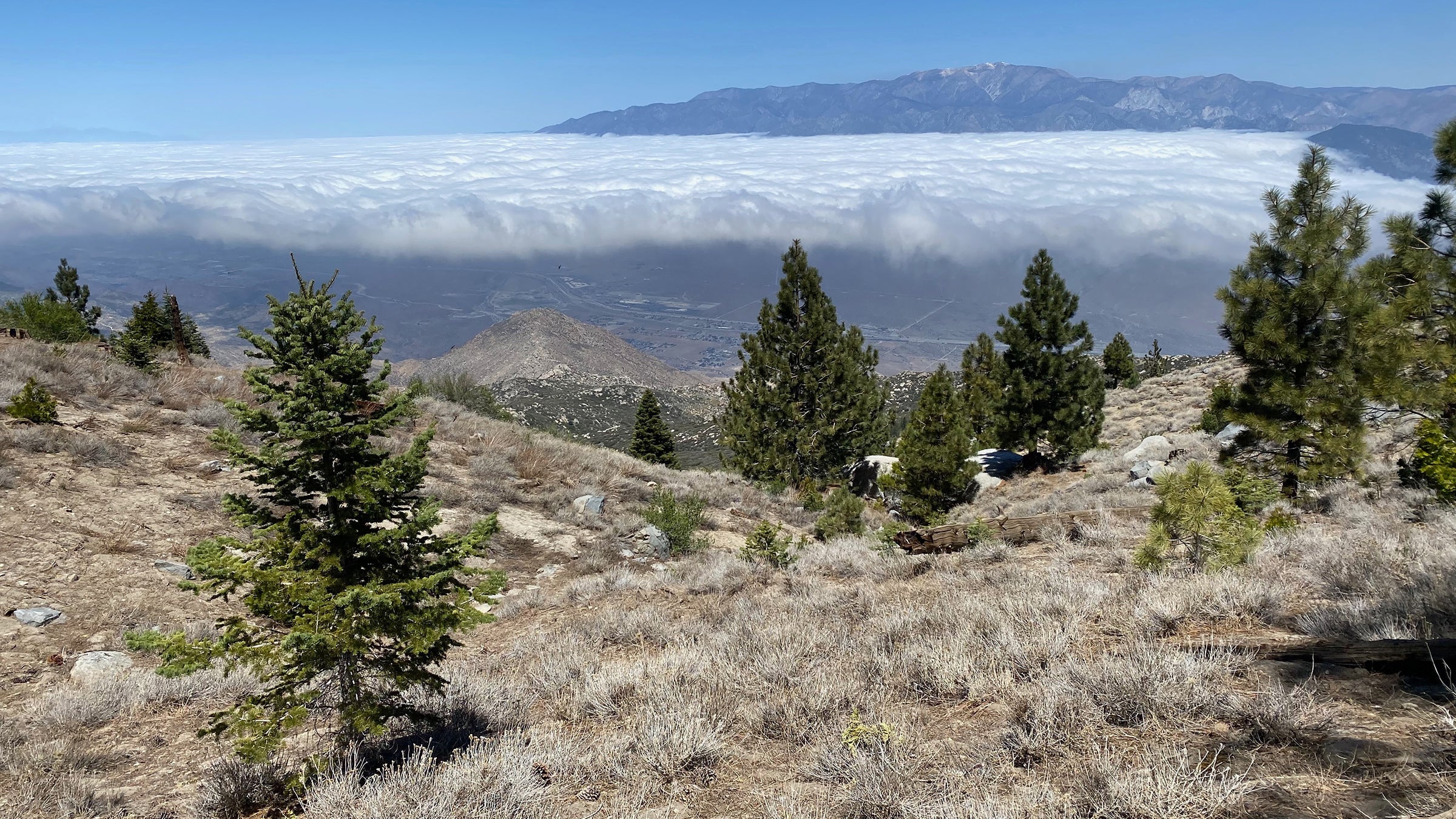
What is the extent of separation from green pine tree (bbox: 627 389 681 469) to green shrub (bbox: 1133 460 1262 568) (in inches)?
1378

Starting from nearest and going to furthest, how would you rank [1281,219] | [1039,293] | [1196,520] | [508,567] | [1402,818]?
1. [1402,818]
2. [1196,520]
3. [508,567]
4. [1281,219]
5. [1039,293]

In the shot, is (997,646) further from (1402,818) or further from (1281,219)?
(1281,219)

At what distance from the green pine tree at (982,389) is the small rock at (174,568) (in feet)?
58.9

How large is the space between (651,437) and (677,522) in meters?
29.4

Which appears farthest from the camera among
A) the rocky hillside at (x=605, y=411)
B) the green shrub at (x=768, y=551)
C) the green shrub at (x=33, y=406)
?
the rocky hillside at (x=605, y=411)

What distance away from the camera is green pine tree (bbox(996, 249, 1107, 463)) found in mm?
25734

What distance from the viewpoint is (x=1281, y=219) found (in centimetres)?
1391

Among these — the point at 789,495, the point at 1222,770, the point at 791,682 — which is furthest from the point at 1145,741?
the point at 789,495

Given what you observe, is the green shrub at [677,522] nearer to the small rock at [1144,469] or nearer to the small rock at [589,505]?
the small rock at [589,505]

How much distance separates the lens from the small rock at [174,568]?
10172mm

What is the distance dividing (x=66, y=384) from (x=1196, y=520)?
71.9 ft

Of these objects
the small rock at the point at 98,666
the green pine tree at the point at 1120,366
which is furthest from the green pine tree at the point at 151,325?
the green pine tree at the point at 1120,366

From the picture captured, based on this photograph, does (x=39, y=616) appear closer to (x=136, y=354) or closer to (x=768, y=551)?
(x=768, y=551)

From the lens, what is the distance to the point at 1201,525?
7922 mm
